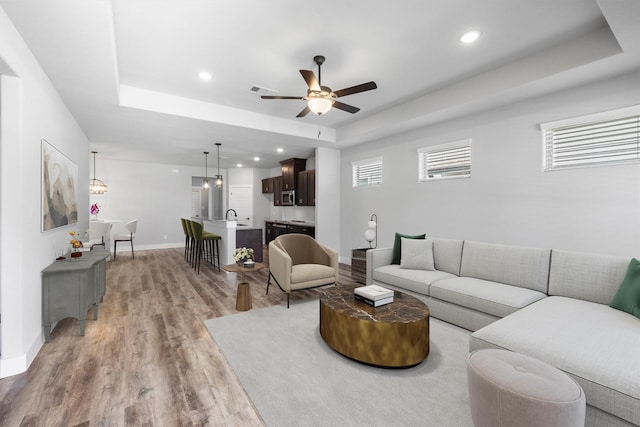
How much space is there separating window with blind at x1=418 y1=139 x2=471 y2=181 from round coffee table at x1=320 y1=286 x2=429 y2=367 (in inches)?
103

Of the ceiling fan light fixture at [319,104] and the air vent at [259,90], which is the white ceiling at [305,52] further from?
the ceiling fan light fixture at [319,104]

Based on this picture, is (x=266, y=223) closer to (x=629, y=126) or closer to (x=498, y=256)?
(x=498, y=256)

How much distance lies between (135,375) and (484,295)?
311 cm

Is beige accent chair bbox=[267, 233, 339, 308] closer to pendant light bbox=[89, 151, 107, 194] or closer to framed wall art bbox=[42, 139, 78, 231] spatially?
framed wall art bbox=[42, 139, 78, 231]

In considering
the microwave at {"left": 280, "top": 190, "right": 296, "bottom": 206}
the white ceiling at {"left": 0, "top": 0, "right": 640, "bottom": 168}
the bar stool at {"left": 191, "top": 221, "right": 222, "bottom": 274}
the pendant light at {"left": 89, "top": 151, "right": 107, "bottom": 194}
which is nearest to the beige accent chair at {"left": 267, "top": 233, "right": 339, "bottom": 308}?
the white ceiling at {"left": 0, "top": 0, "right": 640, "bottom": 168}

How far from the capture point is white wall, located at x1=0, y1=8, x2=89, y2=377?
86.0 inches

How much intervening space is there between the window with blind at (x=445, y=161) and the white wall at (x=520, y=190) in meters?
0.11

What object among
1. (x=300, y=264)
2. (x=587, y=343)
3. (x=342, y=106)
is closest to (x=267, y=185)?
(x=300, y=264)

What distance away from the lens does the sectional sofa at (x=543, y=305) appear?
1520 mm

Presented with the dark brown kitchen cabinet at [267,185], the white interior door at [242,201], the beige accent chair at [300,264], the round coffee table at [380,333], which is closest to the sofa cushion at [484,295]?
the round coffee table at [380,333]

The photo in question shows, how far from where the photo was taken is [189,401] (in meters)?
1.91

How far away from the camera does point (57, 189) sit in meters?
3.19

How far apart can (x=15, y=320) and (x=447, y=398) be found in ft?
10.7

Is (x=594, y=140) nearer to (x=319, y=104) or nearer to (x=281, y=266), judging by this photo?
(x=319, y=104)
